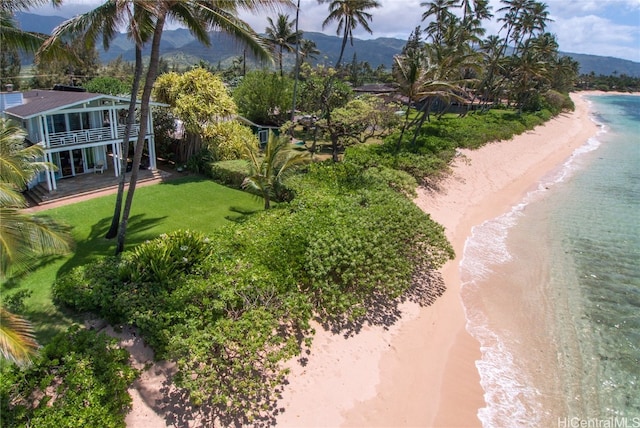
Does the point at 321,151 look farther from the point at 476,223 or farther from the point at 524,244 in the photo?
the point at 524,244

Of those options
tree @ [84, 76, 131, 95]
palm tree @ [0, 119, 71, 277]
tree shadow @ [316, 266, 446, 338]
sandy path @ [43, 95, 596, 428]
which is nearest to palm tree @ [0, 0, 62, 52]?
palm tree @ [0, 119, 71, 277]

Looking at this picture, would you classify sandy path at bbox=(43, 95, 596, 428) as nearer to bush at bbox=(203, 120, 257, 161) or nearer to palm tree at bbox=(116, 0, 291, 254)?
palm tree at bbox=(116, 0, 291, 254)

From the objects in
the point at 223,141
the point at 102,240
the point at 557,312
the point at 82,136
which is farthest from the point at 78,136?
the point at 557,312

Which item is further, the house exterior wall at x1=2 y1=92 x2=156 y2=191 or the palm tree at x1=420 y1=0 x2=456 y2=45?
the palm tree at x1=420 y1=0 x2=456 y2=45

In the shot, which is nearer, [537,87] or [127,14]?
[127,14]

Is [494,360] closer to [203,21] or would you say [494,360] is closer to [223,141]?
[203,21]

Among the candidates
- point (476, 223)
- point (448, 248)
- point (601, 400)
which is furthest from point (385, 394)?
point (476, 223)

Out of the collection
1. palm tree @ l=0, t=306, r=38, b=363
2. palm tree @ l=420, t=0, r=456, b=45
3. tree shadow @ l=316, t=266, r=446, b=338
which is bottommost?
tree shadow @ l=316, t=266, r=446, b=338
